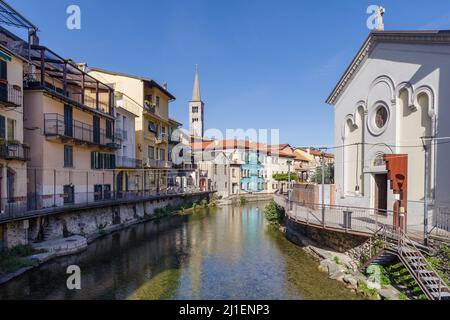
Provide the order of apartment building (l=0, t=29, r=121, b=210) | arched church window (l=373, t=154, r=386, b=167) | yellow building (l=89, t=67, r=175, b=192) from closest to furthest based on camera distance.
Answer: arched church window (l=373, t=154, r=386, b=167) → apartment building (l=0, t=29, r=121, b=210) → yellow building (l=89, t=67, r=175, b=192)

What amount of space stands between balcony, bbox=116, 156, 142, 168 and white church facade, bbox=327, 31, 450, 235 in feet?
66.4

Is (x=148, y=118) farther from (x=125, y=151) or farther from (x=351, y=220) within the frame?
(x=351, y=220)

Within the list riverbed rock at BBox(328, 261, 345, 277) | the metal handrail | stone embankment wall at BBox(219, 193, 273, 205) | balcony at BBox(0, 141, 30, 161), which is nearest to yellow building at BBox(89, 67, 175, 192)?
stone embankment wall at BBox(219, 193, 273, 205)

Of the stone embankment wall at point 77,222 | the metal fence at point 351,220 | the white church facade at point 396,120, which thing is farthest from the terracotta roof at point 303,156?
the metal fence at point 351,220

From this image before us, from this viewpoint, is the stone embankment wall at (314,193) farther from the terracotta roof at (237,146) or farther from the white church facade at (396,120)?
the terracotta roof at (237,146)

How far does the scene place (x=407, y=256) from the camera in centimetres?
1200

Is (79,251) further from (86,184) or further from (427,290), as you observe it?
(427,290)

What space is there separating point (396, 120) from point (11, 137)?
22228 millimetres

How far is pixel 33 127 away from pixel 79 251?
28.7 feet

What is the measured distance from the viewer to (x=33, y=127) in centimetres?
2073

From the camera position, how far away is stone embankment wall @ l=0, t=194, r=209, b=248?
16.8m

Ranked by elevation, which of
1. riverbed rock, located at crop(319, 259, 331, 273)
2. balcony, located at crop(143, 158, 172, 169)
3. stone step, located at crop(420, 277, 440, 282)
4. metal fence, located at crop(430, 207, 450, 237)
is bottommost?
riverbed rock, located at crop(319, 259, 331, 273)

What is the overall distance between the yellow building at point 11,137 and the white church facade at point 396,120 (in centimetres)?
2046

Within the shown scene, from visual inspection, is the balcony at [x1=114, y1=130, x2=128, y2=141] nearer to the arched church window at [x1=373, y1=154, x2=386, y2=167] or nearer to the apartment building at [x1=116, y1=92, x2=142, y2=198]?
the apartment building at [x1=116, y1=92, x2=142, y2=198]
